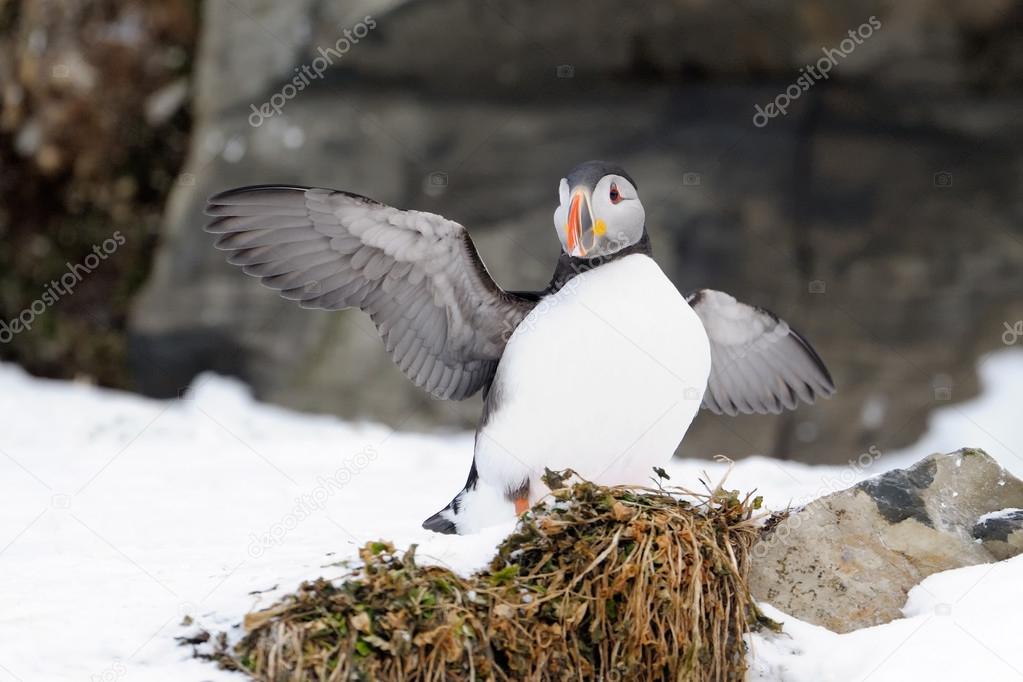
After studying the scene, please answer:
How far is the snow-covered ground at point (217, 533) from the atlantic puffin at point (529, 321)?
0.45 meters

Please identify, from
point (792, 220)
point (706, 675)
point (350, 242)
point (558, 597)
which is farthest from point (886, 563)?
point (792, 220)

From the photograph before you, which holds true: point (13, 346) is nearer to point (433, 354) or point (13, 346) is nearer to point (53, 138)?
point (53, 138)

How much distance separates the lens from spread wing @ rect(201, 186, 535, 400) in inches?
154

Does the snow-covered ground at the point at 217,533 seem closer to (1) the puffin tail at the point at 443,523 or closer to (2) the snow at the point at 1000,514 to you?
(1) the puffin tail at the point at 443,523

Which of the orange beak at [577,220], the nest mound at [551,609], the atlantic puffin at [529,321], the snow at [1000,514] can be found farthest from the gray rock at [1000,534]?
the orange beak at [577,220]

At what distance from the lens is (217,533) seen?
4195mm

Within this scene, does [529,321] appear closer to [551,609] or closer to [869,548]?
[551,609]

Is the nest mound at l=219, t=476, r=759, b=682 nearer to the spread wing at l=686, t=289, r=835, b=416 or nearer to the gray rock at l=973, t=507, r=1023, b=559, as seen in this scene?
the gray rock at l=973, t=507, r=1023, b=559

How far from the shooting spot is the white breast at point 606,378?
11.6ft

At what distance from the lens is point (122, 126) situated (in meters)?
8.62

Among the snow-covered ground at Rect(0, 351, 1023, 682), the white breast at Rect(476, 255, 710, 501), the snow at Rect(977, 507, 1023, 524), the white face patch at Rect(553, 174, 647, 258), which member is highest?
the white face patch at Rect(553, 174, 647, 258)

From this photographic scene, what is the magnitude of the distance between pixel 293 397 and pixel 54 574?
4536mm

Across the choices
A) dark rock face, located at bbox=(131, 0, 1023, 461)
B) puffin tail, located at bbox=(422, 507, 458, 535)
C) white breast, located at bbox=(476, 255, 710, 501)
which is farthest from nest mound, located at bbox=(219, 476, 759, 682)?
dark rock face, located at bbox=(131, 0, 1023, 461)

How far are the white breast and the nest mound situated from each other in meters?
0.24
